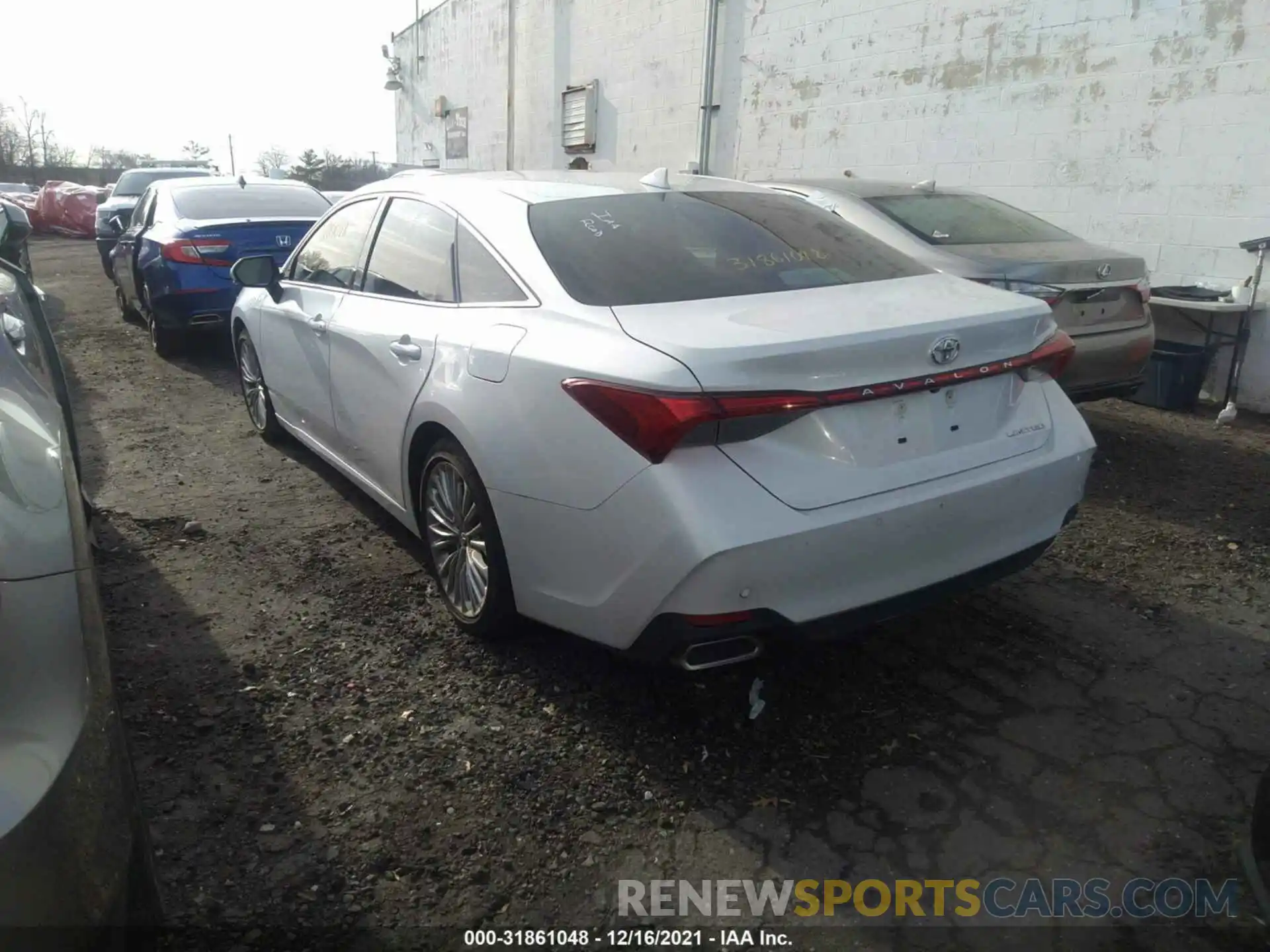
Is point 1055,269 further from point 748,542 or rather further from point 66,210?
point 66,210

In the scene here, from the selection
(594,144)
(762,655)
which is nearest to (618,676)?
(762,655)

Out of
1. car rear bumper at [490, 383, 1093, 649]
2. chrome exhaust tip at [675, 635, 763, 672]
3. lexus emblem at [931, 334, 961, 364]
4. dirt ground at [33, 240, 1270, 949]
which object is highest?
lexus emblem at [931, 334, 961, 364]

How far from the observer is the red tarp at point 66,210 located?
83.7 ft

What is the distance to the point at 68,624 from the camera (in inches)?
66.5

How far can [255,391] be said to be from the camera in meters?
5.94

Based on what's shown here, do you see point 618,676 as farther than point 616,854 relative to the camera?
Yes

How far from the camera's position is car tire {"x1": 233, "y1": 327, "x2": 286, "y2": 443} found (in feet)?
18.8

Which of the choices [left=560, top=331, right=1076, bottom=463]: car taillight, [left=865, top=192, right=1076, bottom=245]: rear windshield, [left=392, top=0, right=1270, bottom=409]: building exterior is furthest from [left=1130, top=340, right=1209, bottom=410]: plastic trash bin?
[left=560, top=331, right=1076, bottom=463]: car taillight

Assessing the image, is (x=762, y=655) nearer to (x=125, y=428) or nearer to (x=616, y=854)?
(x=616, y=854)

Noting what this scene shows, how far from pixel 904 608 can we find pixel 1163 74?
20.6 feet

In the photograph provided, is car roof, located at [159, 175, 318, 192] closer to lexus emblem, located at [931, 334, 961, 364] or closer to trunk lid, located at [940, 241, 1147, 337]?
trunk lid, located at [940, 241, 1147, 337]

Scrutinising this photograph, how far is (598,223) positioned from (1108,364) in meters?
3.53

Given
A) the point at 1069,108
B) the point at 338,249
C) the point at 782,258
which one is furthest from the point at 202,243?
the point at 1069,108

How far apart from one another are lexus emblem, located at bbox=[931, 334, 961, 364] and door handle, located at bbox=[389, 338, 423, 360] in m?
1.74
